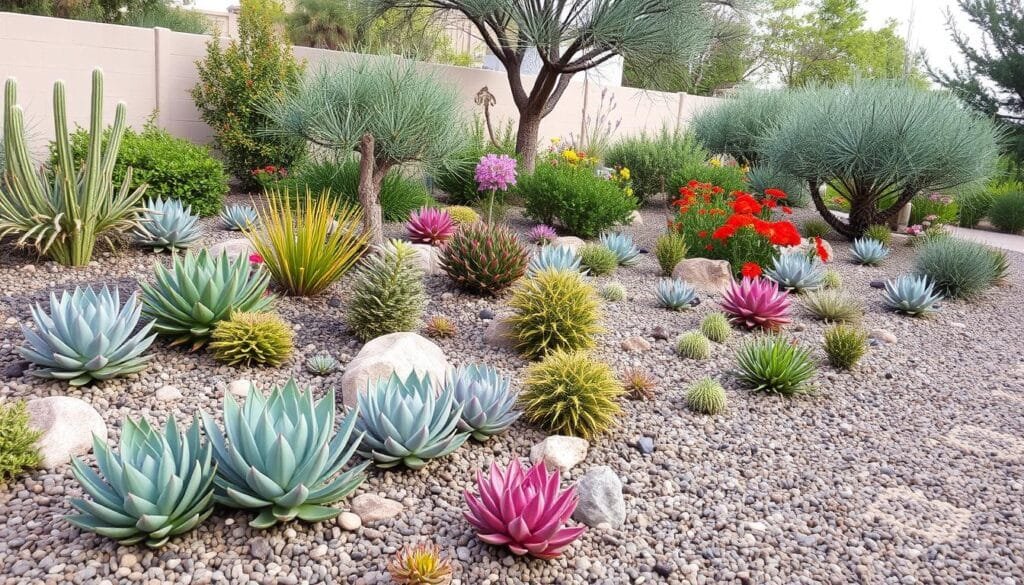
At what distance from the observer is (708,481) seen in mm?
3436

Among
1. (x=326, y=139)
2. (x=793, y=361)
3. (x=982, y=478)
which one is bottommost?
(x=982, y=478)

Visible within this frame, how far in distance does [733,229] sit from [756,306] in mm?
1164

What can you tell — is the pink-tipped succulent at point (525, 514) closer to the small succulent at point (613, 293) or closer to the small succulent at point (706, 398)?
the small succulent at point (706, 398)

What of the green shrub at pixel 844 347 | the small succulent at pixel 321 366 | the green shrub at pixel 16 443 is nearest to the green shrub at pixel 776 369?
the green shrub at pixel 844 347

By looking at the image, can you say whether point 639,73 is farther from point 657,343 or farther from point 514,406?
point 514,406

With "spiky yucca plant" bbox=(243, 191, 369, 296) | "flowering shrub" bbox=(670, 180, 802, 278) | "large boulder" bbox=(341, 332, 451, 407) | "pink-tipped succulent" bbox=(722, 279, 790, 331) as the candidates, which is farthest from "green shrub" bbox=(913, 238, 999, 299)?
"spiky yucca plant" bbox=(243, 191, 369, 296)

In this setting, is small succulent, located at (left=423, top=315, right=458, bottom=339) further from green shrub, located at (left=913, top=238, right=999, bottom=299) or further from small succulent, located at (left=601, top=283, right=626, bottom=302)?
green shrub, located at (left=913, top=238, right=999, bottom=299)

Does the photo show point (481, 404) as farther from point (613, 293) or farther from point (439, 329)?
point (613, 293)

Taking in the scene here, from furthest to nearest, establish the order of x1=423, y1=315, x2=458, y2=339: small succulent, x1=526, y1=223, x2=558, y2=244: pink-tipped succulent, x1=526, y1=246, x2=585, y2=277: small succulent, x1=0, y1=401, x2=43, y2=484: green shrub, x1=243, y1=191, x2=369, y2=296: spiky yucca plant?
1. x1=526, y1=223, x2=558, y2=244: pink-tipped succulent
2. x1=526, y1=246, x2=585, y2=277: small succulent
3. x1=243, y1=191, x2=369, y2=296: spiky yucca plant
4. x1=423, y1=315, x2=458, y2=339: small succulent
5. x1=0, y1=401, x2=43, y2=484: green shrub

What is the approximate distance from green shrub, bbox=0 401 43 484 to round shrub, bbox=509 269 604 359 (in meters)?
2.59

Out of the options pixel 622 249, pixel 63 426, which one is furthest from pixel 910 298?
pixel 63 426

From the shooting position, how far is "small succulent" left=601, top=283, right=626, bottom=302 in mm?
5980

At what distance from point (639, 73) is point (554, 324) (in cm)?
743

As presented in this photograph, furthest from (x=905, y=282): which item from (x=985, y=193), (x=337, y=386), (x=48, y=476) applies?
(x=985, y=193)
